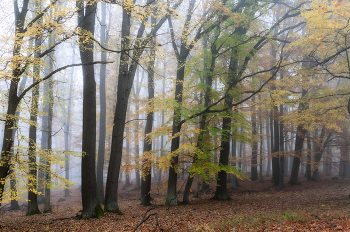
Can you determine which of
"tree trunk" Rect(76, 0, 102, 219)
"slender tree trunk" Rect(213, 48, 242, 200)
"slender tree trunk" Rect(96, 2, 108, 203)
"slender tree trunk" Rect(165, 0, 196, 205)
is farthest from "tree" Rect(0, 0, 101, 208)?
"slender tree trunk" Rect(96, 2, 108, 203)

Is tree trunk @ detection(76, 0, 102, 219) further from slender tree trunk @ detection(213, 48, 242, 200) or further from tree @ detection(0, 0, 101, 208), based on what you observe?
slender tree trunk @ detection(213, 48, 242, 200)

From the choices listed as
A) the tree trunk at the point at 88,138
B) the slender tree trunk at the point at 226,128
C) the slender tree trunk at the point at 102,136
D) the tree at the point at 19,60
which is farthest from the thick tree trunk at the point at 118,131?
the slender tree trunk at the point at 102,136

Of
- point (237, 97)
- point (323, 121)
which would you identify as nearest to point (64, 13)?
point (237, 97)

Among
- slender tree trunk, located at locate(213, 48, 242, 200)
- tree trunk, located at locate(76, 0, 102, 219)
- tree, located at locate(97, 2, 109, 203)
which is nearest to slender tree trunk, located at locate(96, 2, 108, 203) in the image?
tree, located at locate(97, 2, 109, 203)

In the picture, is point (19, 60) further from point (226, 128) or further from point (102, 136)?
point (226, 128)

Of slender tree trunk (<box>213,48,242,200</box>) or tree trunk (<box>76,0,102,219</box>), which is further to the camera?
slender tree trunk (<box>213,48,242,200</box>)

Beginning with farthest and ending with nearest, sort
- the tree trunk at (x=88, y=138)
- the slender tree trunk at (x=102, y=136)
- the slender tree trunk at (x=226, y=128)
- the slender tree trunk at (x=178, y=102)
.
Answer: the slender tree trunk at (x=102, y=136), the slender tree trunk at (x=226, y=128), the slender tree trunk at (x=178, y=102), the tree trunk at (x=88, y=138)

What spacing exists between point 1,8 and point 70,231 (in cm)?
735

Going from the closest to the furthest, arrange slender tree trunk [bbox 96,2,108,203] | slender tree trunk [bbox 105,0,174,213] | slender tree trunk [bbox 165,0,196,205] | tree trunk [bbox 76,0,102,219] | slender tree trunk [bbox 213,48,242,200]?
1. tree trunk [bbox 76,0,102,219]
2. slender tree trunk [bbox 105,0,174,213]
3. slender tree trunk [bbox 165,0,196,205]
4. slender tree trunk [bbox 213,48,242,200]
5. slender tree trunk [bbox 96,2,108,203]

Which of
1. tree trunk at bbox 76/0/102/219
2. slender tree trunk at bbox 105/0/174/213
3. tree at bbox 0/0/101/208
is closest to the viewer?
tree at bbox 0/0/101/208

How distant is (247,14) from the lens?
10469 millimetres

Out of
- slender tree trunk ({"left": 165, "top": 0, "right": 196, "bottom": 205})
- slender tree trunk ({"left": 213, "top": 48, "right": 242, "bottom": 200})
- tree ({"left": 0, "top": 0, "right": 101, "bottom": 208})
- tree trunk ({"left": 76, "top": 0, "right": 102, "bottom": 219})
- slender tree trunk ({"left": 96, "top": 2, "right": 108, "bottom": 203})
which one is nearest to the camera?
tree ({"left": 0, "top": 0, "right": 101, "bottom": 208})

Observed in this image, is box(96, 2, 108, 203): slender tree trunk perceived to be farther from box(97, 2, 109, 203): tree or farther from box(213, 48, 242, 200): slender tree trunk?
box(213, 48, 242, 200): slender tree trunk

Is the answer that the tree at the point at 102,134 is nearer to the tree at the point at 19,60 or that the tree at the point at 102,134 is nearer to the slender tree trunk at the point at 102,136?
the slender tree trunk at the point at 102,136
